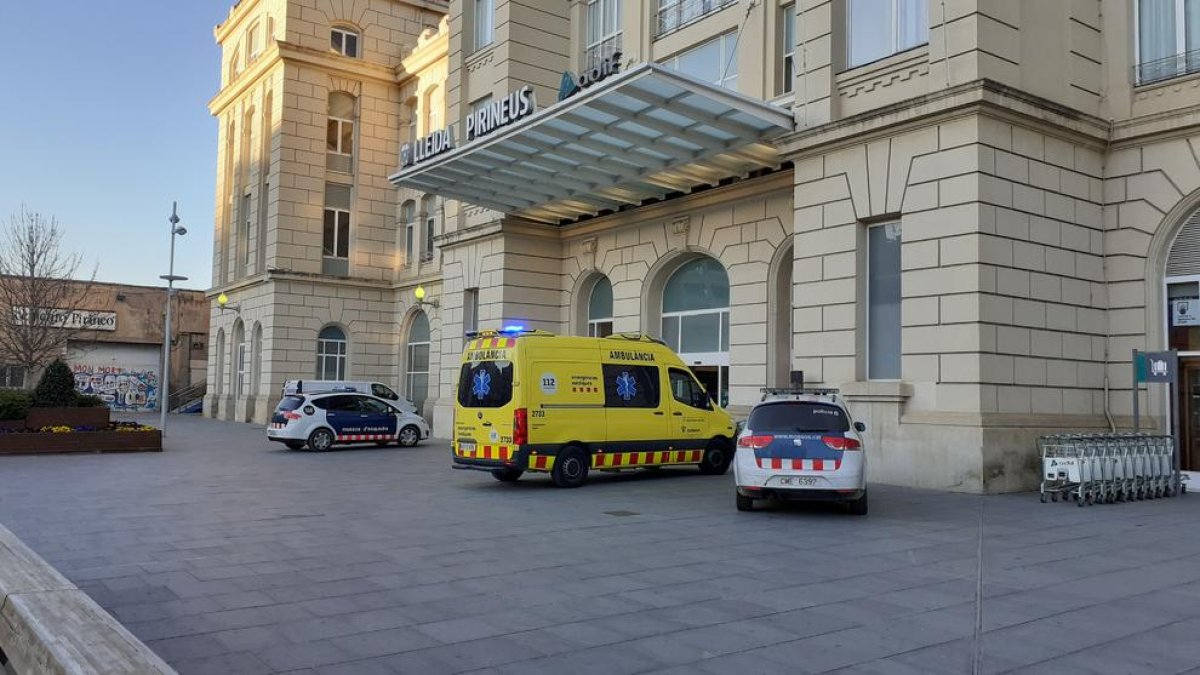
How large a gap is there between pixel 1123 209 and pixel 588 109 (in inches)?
386

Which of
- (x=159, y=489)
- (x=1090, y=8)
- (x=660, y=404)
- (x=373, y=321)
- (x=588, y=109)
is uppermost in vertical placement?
(x=1090, y=8)

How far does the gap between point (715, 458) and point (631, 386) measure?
262 cm

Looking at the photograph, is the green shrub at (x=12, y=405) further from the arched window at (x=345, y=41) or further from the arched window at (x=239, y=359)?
the arched window at (x=345, y=41)

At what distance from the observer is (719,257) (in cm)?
2136

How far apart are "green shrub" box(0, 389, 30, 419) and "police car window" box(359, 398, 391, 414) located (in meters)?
7.84

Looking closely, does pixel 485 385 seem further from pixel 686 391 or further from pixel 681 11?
pixel 681 11

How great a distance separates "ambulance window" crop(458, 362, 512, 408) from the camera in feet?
49.3

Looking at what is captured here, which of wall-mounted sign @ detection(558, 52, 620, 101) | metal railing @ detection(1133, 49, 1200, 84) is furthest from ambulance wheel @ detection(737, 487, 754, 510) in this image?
metal railing @ detection(1133, 49, 1200, 84)

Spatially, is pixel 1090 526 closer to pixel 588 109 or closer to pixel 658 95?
pixel 658 95

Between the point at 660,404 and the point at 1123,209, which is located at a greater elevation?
the point at 1123,209

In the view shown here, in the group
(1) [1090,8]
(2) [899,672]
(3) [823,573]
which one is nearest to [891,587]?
(3) [823,573]

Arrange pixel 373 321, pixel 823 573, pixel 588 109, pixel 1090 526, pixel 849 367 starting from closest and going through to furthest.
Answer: pixel 823 573 → pixel 1090 526 → pixel 849 367 → pixel 588 109 → pixel 373 321

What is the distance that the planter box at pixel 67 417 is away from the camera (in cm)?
2231

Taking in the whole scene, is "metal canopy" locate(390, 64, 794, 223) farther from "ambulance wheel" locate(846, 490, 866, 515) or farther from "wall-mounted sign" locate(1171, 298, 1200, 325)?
"ambulance wheel" locate(846, 490, 866, 515)
